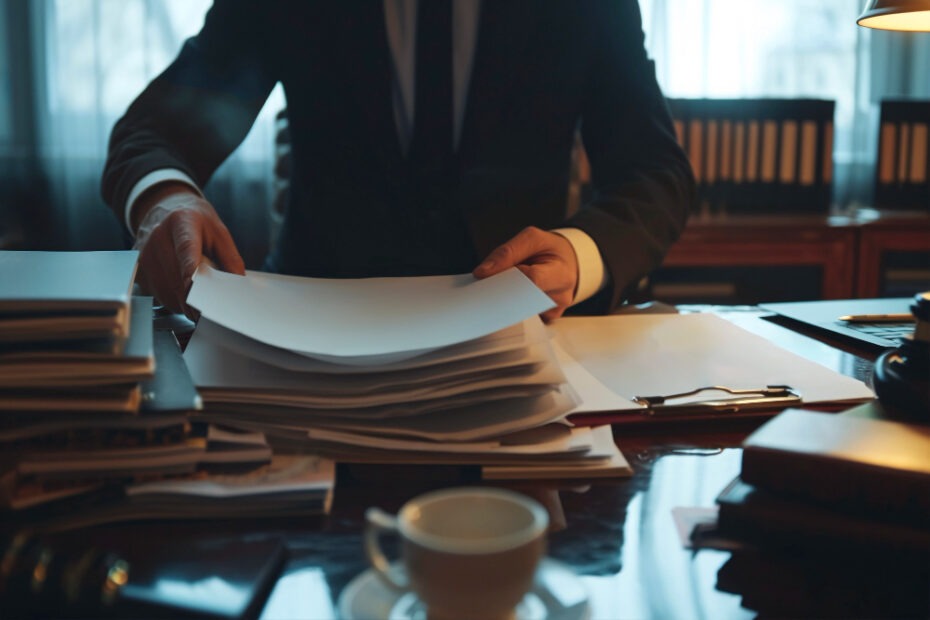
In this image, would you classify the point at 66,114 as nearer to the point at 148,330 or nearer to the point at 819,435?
the point at 148,330

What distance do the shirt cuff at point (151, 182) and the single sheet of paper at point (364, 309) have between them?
27 centimetres

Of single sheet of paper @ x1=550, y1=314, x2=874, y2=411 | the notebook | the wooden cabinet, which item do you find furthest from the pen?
the wooden cabinet

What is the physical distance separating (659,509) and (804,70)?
2451 mm

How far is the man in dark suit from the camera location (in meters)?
1.19

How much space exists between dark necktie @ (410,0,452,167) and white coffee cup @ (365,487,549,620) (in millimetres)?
928

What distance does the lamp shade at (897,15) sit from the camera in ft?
2.82

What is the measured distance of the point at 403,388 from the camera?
54 centimetres

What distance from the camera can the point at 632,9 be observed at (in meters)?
1.25

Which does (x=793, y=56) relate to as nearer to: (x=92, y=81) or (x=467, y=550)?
(x=92, y=81)

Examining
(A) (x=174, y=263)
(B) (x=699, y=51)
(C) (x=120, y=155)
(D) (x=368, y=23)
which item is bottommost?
(A) (x=174, y=263)

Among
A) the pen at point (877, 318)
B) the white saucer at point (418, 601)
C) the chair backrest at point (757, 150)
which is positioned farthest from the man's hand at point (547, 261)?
the chair backrest at point (757, 150)

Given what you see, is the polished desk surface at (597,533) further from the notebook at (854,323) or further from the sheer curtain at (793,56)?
the sheer curtain at (793,56)

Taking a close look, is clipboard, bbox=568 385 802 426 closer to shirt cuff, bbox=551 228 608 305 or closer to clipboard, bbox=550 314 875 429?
clipboard, bbox=550 314 875 429

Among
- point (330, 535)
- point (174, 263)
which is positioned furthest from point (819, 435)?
point (174, 263)
